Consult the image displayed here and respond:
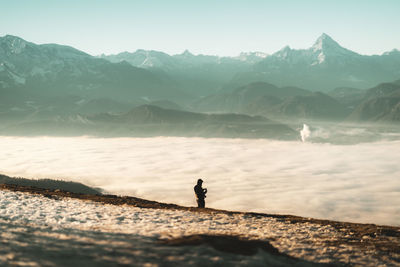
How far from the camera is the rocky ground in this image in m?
15.2

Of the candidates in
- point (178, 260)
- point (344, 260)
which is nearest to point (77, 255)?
point (178, 260)

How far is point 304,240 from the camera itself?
21828 mm

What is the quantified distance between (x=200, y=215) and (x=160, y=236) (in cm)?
1027

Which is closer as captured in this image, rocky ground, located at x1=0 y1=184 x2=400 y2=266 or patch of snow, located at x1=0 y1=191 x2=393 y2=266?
rocky ground, located at x1=0 y1=184 x2=400 y2=266

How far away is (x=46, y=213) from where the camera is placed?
26328 millimetres

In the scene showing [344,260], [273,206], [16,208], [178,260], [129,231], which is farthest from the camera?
[273,206]

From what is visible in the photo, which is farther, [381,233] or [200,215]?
[200,215]

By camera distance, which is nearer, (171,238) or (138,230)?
(171,238)

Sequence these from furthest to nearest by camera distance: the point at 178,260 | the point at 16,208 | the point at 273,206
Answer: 1. the point at 273,206
2. the point at 16,208
3. the point at 178,260

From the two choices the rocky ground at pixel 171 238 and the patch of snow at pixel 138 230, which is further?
the patch of snow at pixel 138 230

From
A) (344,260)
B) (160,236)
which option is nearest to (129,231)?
(160,236)

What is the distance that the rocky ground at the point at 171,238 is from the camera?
15.2 metres

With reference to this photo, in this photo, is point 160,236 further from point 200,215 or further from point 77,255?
point 200,215

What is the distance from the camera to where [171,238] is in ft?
63.2
